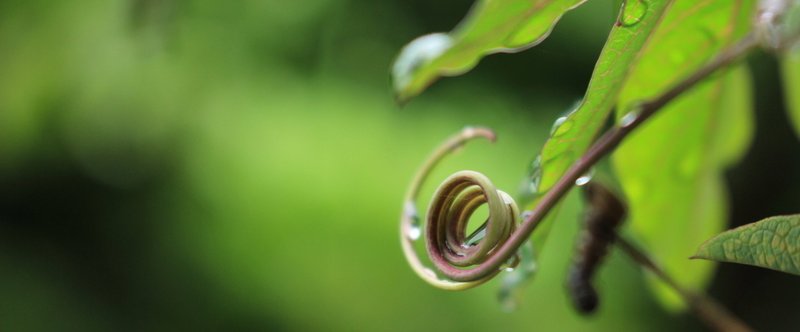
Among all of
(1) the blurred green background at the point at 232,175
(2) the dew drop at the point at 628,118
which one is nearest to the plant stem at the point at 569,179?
(2) the dew drop at the point at 628,118

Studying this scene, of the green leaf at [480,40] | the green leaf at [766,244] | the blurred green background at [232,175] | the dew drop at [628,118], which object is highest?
the blurred green background at [232,175]

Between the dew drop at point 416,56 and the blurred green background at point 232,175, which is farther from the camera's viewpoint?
the blurred green background at point 232,175

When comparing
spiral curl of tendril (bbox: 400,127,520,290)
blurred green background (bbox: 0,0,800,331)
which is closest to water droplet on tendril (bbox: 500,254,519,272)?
spiral curl of tendril (bbox: 400,127,520,290)

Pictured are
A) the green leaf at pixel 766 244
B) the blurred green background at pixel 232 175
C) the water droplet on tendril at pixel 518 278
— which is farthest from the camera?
the blurred green background at pixel 232 175

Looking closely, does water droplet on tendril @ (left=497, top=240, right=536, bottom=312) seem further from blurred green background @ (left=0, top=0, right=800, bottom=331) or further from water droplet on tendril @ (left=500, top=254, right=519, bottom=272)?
blurred green background @ (left=0, top=0, right=800, bottom=331)

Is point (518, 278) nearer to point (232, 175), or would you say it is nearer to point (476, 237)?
point (476, 237)

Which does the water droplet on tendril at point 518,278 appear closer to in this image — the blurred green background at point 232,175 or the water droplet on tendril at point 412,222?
the water droplet on tendril at point 412,222
